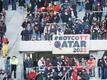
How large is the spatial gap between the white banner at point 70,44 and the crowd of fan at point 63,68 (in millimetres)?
895

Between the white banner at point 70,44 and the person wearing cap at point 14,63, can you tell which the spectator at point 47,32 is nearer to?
the white banner at point 70,44

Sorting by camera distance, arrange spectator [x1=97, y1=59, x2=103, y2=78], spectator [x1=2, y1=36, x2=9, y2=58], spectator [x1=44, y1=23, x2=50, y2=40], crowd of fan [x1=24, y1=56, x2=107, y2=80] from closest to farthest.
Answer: crowd of fan [x1=24, y1=56, x2=107, y2=80]
spectator [x1=97, y1=59, x2=103, y2=78]
spectator [x1=2, y1=36, x2=9, y2=58]
spectator [x1=44, y1=23, x2=50, y2=40]

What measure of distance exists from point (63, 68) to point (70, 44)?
2159 millimetres

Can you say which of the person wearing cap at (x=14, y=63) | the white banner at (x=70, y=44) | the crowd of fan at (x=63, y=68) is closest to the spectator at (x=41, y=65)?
the crowd of fan at (x=63, y=68)

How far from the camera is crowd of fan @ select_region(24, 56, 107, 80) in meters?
37.8

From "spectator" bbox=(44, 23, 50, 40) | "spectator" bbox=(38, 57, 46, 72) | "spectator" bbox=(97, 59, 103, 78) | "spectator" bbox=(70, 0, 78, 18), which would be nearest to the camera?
"spectator" bbox=(38, 57, 46, 72)

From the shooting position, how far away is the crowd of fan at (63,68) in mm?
37812

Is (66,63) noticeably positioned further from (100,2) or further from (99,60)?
(100,2)

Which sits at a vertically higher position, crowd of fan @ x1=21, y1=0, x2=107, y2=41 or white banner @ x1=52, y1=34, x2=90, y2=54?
crowd of fan @ x1=21, y1=0, x2=107, y2=41

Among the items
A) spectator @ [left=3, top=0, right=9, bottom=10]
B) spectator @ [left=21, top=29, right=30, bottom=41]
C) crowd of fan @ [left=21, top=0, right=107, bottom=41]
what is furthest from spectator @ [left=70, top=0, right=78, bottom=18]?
spectator @ [left=3, top=0, right=9, bottom=10]

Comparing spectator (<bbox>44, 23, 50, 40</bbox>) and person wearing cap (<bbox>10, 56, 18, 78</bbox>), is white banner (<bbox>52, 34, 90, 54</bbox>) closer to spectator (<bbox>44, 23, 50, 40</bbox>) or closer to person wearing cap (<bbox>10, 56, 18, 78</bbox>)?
spectator (<bbox>44, 23, 50, 40</bbox>)

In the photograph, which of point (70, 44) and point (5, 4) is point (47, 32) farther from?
point (5, 4)

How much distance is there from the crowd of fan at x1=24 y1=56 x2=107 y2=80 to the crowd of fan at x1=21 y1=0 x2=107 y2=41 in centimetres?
170

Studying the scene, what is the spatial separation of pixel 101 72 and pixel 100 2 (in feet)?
18.6
